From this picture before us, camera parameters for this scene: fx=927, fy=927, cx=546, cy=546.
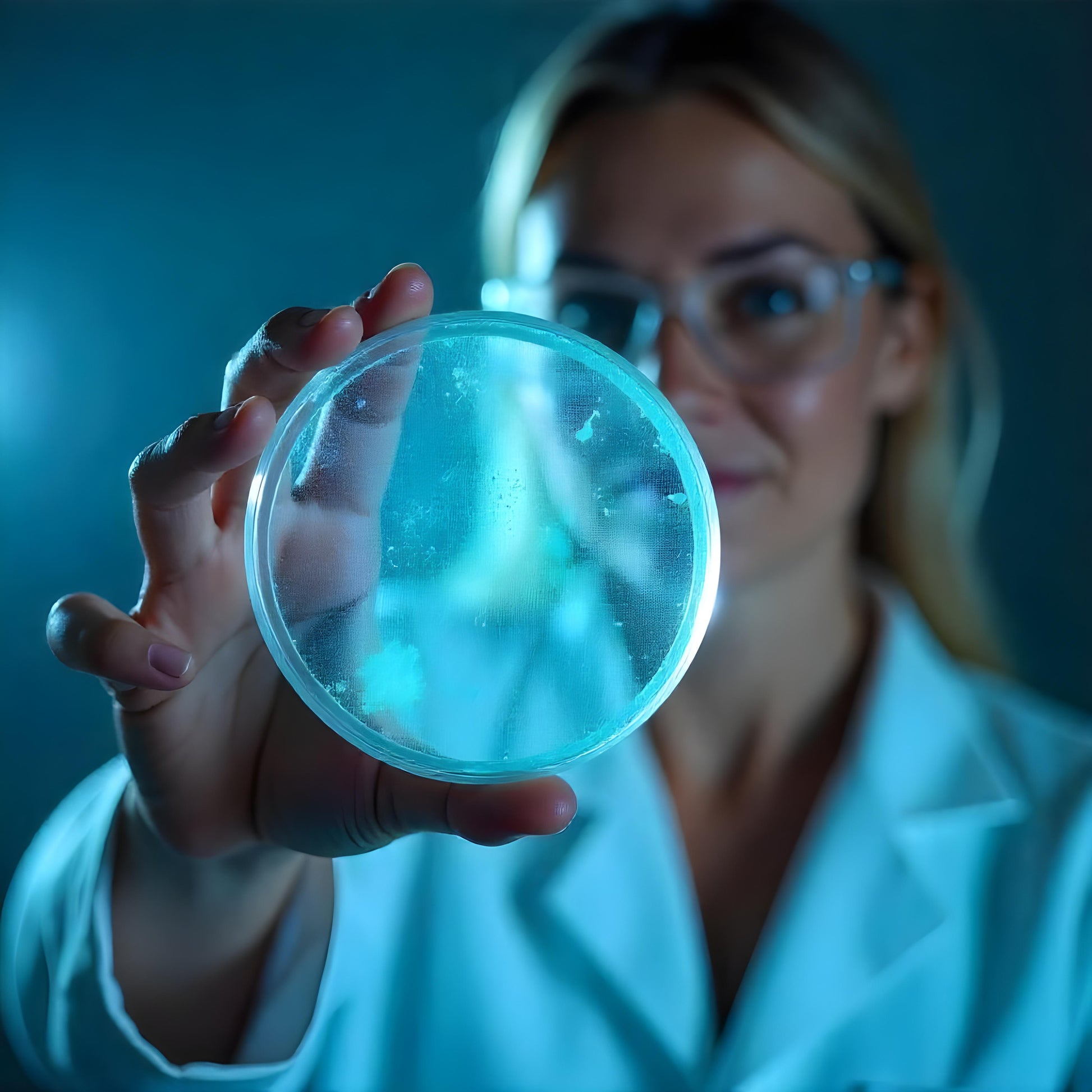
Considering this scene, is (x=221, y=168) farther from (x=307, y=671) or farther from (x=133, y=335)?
(x=307, y=671)

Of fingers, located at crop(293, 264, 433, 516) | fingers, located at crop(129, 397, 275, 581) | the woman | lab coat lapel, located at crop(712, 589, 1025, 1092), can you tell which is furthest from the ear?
fingers, located at crop(129, 397, 275, 581)

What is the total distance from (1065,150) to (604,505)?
62.1 inches

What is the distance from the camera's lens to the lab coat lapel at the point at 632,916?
1.13 metres

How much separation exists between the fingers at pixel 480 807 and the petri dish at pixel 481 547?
22 millimetres

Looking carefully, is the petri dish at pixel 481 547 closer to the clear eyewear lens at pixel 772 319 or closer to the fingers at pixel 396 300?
the fingers at pixel 396 300

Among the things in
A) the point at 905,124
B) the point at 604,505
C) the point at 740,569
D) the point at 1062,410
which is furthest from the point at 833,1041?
the point at 905,124

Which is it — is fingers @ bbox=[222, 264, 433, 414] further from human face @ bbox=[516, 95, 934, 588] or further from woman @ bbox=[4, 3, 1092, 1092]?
human face @ bbox=[516, 95, 934, 588]

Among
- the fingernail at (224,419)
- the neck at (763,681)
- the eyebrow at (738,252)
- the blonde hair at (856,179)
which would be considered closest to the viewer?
the fingernail at (224,419)

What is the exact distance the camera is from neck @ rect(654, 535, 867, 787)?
1442 mm

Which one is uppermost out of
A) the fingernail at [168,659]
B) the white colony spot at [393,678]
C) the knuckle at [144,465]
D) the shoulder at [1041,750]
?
the knuckle at [144,465]

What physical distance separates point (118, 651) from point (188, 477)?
0.15m

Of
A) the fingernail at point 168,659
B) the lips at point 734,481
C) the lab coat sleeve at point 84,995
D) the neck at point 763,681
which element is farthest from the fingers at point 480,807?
the neck at point 763,681

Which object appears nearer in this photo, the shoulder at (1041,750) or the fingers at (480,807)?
the fingers at (480,807)

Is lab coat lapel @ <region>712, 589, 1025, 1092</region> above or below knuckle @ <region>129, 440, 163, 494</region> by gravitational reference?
below
